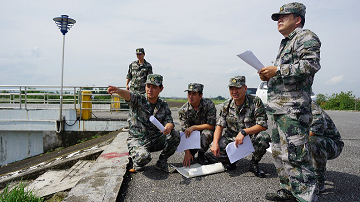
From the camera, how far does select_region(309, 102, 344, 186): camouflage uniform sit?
273 centimetres

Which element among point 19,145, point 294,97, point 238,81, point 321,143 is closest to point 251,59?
point 294,97

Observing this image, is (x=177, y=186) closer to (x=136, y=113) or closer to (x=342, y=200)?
(x=136, y=113)

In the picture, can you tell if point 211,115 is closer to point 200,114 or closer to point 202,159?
point 200,114

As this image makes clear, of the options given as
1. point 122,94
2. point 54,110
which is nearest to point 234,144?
point 122,94

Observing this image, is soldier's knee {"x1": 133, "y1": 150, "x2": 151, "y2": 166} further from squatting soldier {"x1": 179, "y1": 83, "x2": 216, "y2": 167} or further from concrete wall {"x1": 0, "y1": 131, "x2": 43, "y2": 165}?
concrete wall {"x1": 0, "y1": 131, "x2": 43, "y2": 165}

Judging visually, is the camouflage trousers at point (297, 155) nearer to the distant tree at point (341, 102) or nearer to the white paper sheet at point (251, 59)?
the white paper sheet at point (251, 59)

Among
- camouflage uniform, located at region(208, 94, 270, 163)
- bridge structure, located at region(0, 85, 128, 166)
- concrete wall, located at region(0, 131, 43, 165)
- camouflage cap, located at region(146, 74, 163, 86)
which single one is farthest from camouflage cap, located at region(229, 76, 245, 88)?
concrete wall, located at region(0, 131, 43, 165)

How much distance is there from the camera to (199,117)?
409 cm

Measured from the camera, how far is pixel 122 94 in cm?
323

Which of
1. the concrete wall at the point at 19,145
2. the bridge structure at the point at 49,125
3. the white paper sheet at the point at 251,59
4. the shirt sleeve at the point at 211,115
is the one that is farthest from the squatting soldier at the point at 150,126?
the concrete wall at the point at 19,145

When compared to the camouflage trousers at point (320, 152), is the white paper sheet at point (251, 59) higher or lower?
higher

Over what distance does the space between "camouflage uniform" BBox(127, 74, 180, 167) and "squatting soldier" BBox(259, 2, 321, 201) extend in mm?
1533

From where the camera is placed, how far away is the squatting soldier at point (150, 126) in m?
3.47

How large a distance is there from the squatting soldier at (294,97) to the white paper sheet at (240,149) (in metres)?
0.77
